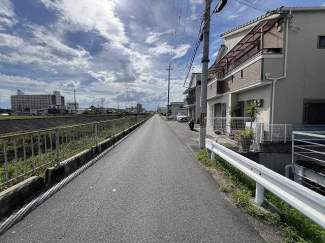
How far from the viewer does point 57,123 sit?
22.1 meters

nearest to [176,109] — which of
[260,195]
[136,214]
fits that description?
[260,195]

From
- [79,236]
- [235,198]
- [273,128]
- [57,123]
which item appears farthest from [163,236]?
[57,123]

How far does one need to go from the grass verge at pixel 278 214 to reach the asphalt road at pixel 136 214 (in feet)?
0.86

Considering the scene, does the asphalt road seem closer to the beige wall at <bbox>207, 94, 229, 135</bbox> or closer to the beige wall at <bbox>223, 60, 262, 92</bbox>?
the beige wall at <bbox>223, 60, 262, 92</bbox>

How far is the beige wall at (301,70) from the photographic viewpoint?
340 inches

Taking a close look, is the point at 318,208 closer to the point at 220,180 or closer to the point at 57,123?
the point at 220,180

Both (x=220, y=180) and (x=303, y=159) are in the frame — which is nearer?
(x=220, y=180)

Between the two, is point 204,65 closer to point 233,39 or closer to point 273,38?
point 273,38

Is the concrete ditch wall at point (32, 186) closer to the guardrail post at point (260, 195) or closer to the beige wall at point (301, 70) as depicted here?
the guardrail post at point (260, 195)

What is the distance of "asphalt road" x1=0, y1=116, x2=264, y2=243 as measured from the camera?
94.7 inches

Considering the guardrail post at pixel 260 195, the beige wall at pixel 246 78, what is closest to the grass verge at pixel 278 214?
the guardrail post at pixel 260 195

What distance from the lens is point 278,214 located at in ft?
9.45

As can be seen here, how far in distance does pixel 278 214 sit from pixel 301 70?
338 inches

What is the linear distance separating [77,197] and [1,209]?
1113 mm
